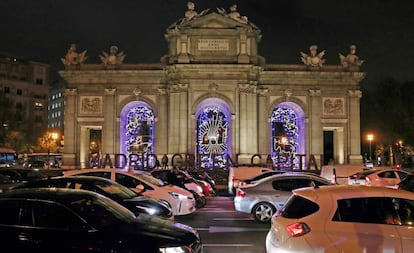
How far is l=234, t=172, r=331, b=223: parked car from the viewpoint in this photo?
14922 millimetres

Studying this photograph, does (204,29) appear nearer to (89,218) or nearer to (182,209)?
(182,209)

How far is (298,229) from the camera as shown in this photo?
7273 mm

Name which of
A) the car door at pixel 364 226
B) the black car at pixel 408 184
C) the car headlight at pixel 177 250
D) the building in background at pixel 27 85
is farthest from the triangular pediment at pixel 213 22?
the building in background at pixel 27 85

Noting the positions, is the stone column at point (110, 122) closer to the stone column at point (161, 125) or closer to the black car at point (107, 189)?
the stone column at point (161, 125)

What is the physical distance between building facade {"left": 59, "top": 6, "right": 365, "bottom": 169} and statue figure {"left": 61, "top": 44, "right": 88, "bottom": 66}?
0.08m

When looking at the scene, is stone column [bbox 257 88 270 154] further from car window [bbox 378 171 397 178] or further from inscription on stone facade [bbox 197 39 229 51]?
car window [bbox 378 171 397 178]

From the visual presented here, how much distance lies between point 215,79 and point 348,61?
11358 mm

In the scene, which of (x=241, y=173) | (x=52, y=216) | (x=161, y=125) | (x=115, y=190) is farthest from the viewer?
(x=161, y=125)

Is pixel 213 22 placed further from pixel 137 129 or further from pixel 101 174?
pixel 101 174

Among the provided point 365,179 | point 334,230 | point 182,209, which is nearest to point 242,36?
point 365,179

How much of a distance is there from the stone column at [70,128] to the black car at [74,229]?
3192cm

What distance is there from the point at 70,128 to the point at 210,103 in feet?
38.3

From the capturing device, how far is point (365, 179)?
22.0 metres

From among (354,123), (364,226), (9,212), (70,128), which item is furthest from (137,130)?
(364,226)
